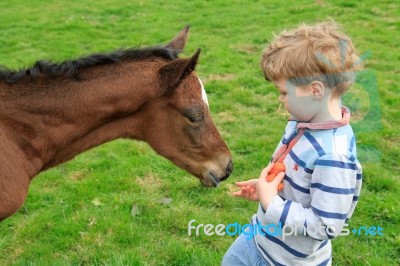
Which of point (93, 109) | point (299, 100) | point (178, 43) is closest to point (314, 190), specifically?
point (299, 100)

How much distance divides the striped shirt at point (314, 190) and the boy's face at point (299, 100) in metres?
0.05

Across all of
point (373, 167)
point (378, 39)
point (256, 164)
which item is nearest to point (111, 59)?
point (256, 164)

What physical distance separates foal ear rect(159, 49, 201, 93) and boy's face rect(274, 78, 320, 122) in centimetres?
72

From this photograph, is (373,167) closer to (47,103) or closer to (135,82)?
(135,82)

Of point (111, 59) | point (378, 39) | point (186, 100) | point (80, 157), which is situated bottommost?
point (80, 157)

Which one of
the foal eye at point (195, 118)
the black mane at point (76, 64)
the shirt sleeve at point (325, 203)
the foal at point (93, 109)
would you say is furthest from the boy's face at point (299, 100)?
the black mane at point (76, 64)

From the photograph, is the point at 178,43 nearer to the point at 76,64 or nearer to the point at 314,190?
the point at 76,64

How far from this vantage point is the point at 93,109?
262 centimetres

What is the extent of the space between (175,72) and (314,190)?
1.12 meters

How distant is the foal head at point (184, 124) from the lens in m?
2.65

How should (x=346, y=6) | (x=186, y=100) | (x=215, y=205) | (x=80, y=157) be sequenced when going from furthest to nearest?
1. (x=346, y=6)
2. (x=80, y=157)
3. (x=215, y=205)
4. (x=186, y=100)

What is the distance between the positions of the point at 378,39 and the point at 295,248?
7.31m

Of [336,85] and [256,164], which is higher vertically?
[336,85]

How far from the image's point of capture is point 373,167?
4582 millimetres
